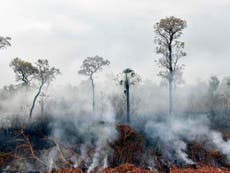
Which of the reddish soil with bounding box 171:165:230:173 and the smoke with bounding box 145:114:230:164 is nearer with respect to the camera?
the reddish soil with bounding box 171:165:230:173

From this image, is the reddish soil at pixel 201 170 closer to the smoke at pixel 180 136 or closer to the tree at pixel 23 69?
the smoke at pixel 180 136

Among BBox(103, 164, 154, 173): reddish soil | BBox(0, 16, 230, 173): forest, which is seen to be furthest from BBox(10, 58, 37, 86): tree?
BBox(103, 164, 154, 173): reddish soil

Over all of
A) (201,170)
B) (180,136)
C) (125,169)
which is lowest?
(201,170)

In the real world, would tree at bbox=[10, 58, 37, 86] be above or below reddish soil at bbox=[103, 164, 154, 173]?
above

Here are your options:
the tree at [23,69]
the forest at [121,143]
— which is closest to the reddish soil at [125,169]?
the forest at [121,143]

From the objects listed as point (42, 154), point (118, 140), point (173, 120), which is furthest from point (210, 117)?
point (42, 154)

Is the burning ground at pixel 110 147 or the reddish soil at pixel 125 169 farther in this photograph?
the burning ground at pixel 110 147

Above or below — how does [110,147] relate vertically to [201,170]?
above

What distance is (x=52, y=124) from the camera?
105 ft

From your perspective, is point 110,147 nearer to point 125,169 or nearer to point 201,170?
point 125,169

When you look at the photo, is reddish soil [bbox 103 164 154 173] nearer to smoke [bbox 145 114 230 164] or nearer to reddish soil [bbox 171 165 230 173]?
reddish soil [bbox 171 165 230 173]

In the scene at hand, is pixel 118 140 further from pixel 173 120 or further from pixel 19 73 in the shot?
pixel 19 73

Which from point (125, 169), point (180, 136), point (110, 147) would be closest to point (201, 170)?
point (125, 169)

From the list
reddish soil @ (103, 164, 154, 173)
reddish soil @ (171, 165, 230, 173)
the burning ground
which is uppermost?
the burning ground
